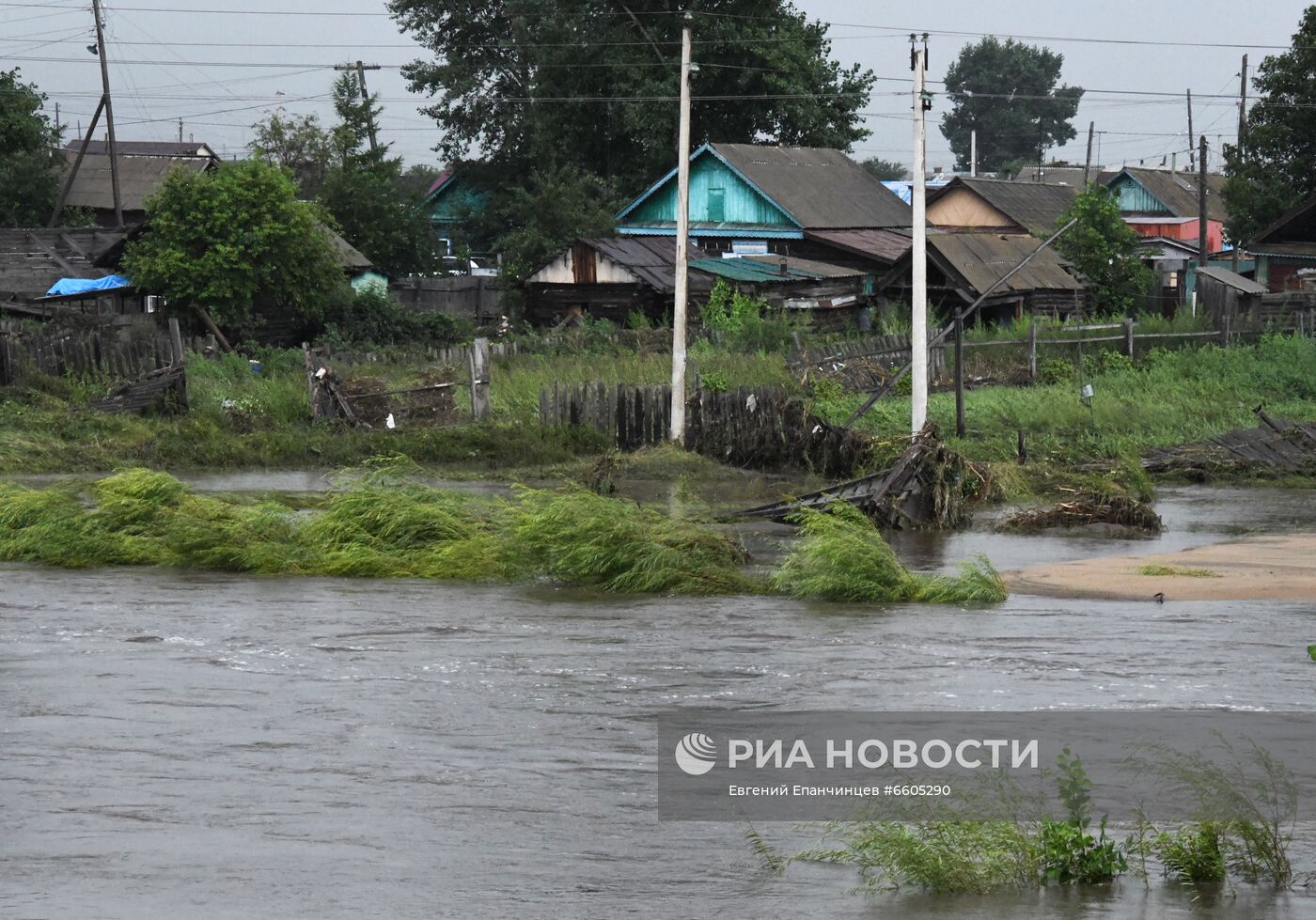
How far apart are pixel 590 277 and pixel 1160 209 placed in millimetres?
34155

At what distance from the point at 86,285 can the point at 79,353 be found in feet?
30.8

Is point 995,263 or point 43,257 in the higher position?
point 43,257

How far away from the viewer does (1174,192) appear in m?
63.8

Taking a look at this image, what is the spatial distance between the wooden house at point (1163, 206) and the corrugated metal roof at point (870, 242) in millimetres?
21824

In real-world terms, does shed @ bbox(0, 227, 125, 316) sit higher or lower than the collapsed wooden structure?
higher

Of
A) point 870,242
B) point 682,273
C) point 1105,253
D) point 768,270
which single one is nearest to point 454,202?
point 870,242

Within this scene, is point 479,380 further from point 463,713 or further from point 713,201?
point 713,201

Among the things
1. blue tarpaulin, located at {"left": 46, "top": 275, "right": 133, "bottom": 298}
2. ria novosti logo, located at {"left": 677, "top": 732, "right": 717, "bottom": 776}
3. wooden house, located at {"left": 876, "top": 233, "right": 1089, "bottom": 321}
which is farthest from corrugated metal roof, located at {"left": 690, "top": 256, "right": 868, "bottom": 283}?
ria novosti logo, located at {"left": 677, "top": 732, "right": 717, "bottom": 776}

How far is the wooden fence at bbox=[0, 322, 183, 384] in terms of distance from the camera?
988 inches

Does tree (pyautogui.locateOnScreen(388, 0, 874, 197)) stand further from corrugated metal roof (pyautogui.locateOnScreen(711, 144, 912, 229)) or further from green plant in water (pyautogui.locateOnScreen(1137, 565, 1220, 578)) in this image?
green plant in water (pyautogui.locateOnScreen(1137, 565, 1220, 578))

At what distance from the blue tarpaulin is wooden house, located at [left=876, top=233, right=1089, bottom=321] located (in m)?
16.9

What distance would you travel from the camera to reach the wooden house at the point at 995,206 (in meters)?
52.6

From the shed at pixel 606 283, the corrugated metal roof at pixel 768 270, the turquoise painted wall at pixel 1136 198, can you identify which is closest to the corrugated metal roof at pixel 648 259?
the shed at pixel 606 283

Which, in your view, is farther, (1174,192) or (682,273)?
(1174,192)
